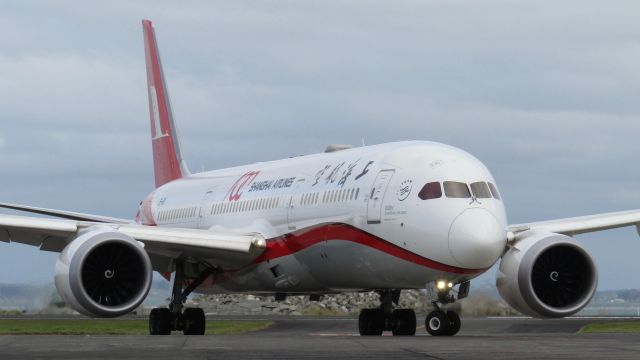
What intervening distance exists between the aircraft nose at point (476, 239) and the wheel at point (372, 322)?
237 inches

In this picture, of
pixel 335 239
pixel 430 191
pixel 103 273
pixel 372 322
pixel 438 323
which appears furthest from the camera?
pixel 372 322

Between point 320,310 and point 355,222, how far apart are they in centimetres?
3424

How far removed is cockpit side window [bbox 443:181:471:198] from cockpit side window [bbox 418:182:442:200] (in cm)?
14

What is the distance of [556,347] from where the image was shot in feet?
62.4

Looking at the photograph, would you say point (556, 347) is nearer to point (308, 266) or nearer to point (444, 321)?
point (444, 321)

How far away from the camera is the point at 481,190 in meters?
24.6

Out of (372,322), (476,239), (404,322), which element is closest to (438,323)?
(476,239)

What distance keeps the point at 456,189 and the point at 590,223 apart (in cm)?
538

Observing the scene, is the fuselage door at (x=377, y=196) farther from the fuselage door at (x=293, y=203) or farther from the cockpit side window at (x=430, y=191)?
the fuselage door at (x=293, y=203)

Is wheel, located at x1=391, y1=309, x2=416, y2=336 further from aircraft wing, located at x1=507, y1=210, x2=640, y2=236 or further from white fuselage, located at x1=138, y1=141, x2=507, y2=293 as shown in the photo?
aircraft wing, located at x1=507, y1=210, x2=640, y2=236

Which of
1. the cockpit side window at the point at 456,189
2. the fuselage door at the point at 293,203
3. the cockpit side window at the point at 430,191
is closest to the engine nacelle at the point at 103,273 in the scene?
the fuselage door at the point at 293,203

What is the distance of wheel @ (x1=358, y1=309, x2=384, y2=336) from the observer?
29.5 m

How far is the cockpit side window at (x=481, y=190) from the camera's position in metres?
24.5

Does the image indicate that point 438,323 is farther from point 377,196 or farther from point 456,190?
point 377,196
